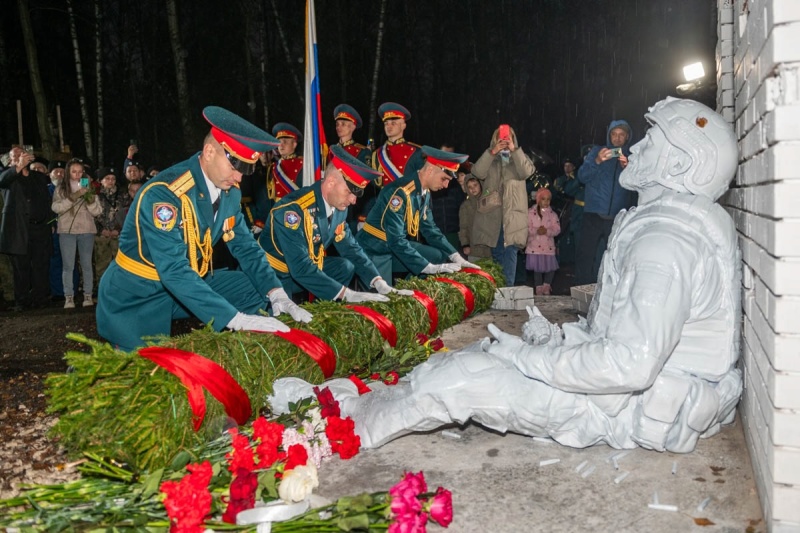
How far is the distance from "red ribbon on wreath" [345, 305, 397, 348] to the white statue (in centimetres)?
149

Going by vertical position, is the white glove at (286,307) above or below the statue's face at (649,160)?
below

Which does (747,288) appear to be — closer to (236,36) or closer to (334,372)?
(334,372)

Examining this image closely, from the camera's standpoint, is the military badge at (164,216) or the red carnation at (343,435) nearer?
the red carnation at (343,435)

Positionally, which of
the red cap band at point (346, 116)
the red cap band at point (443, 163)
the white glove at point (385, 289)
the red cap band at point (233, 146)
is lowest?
the white glove at point (385, 289)

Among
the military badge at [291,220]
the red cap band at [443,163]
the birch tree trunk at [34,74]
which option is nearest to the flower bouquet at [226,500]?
the military badge at [291,220]

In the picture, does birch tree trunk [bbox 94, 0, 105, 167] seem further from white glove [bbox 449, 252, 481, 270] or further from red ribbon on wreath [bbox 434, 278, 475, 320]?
red ribbon on wreath [bbox 434, 278, 475, 320]

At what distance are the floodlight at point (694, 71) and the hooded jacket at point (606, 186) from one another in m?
1.16

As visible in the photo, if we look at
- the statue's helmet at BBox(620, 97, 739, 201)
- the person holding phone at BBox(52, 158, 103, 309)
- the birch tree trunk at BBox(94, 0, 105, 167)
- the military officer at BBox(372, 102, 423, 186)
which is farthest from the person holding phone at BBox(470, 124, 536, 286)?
the birch tree trunk at BBox(94, 0, 105, 167)

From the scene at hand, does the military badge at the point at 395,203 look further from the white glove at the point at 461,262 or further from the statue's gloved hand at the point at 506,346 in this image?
the statue's gloved hand at the point at 506,346

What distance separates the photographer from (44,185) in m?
9.57

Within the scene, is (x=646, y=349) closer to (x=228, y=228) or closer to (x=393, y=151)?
(x=228, y=228)

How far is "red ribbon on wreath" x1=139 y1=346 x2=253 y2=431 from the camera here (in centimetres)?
320

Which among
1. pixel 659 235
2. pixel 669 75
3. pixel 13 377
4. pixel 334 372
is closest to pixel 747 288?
pixel 659 235

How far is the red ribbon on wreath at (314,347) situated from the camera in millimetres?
4082
